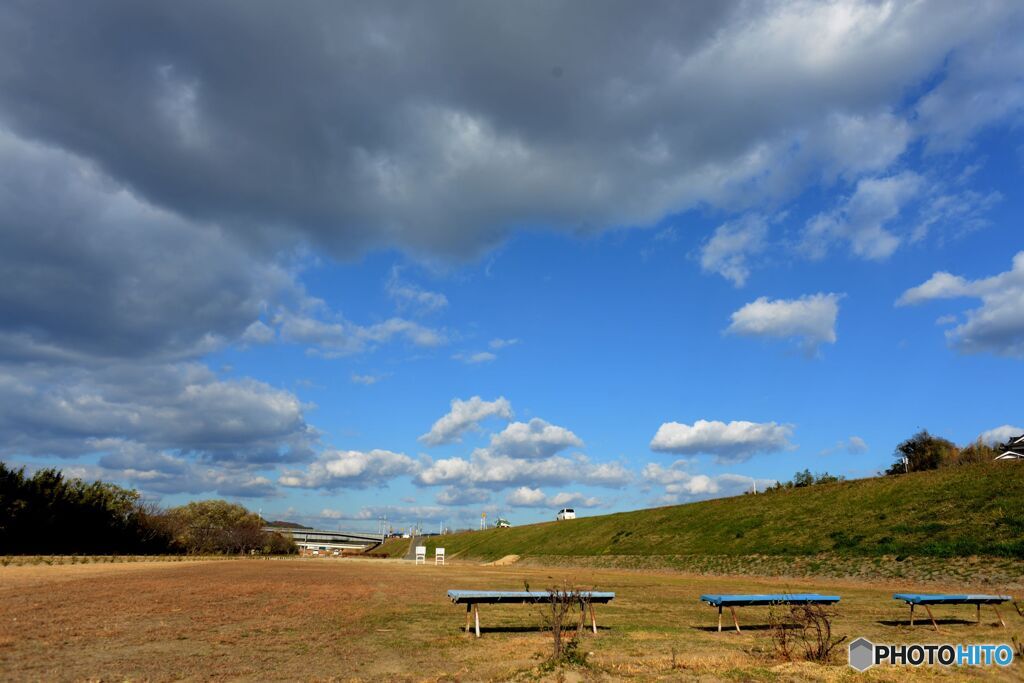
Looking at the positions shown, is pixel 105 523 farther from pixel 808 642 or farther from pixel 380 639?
pixel 808 642

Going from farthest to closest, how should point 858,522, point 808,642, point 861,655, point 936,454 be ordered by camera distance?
point 936,454, point 858,522, point 808,642, point 861,655

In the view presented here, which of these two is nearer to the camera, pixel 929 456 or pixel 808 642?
pixel 808 642

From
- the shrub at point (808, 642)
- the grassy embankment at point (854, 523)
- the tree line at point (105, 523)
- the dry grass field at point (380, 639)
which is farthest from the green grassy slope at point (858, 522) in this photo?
the tree line at point (105, 523)

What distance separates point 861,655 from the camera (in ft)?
31.6

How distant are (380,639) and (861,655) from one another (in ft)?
28.3

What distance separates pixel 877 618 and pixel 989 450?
4796 cm

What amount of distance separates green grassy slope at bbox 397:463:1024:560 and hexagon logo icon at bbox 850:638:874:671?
23351 millimetres

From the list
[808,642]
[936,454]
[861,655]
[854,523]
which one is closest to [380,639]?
[808,642]

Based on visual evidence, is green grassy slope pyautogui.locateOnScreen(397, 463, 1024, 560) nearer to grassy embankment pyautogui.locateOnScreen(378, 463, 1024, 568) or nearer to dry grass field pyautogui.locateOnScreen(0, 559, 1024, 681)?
grassy embankment pyautogui.locateOnScreen(378, 463, 1024, 568)

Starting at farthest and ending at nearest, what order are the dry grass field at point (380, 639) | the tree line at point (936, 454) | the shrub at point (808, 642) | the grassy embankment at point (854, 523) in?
1. the tree line at point (936, 454)
2. the grassy embankment at point (854, 523)
3. the shrub at point (808, 642)
4. the dry grass field at point (380, 639)

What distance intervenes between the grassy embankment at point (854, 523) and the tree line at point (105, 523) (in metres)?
53.8

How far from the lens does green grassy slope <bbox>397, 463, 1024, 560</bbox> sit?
3088cm

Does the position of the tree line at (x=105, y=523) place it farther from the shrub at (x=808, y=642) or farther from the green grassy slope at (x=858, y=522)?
the shrub at (x=808, y=642)

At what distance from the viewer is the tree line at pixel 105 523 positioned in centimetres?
6275
